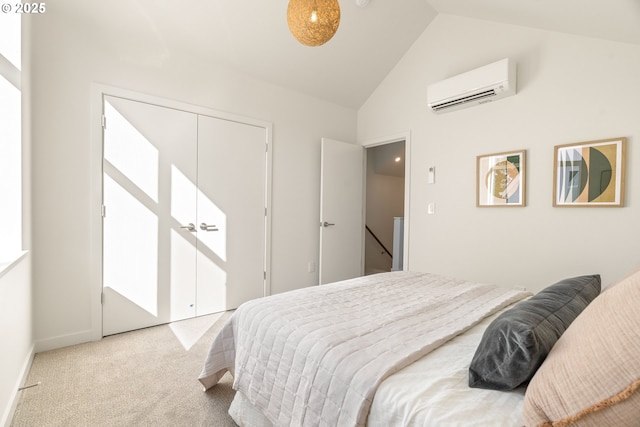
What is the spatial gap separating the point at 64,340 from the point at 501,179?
4088mm

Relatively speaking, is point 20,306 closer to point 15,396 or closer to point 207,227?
point 15,396

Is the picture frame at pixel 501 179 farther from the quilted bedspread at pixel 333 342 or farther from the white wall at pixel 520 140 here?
the quilted bedspread at pixel 333 342

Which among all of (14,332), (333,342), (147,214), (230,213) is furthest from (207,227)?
(333,342)

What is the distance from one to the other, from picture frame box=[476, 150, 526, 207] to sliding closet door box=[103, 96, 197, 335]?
292cm

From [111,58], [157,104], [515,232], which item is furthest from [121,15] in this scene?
[515,232]

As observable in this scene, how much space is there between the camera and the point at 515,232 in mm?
2930

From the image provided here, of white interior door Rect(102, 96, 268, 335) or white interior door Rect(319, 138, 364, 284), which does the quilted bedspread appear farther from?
white interior door Rect(319, 138, 364, 284)

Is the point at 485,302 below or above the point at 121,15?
below

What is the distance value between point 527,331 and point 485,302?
94 centimetres

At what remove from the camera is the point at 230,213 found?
3387 mm

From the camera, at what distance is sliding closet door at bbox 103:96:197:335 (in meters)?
2.68

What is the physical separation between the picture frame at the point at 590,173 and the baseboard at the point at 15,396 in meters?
3.90

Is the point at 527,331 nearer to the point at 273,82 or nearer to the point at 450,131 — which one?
the point at 450,131

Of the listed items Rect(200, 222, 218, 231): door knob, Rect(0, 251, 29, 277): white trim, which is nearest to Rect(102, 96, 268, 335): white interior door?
Rect(200, 222, 218, 231): door knob
